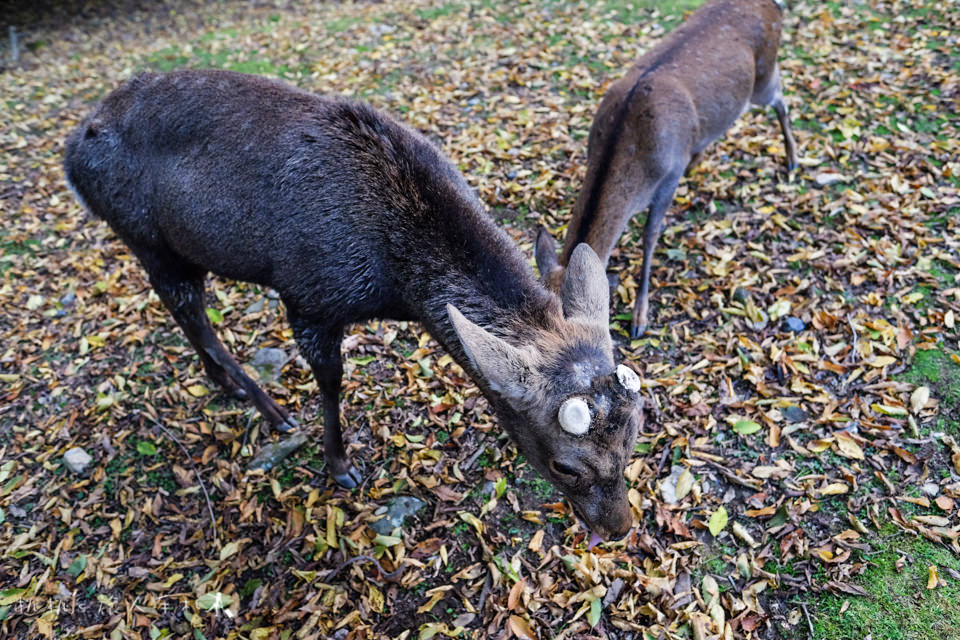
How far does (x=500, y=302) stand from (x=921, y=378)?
3612 millimetres

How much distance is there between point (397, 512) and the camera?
441 centimetres

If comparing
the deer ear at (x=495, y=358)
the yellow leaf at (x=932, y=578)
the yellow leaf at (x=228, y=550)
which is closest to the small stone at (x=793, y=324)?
the yellow leaf at (x=932, y=578)

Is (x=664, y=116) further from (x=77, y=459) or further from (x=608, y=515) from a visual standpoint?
(x=77, y=459)

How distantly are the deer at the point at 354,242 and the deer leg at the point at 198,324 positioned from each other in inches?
2.4

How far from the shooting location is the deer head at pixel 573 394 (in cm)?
292

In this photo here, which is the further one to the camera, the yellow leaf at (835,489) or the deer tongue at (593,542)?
the yellow leaf at (835,489)

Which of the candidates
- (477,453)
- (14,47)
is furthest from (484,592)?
(14,47)

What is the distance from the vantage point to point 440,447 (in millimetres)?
4758

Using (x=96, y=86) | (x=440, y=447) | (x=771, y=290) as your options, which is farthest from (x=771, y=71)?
(x=96, y=86)

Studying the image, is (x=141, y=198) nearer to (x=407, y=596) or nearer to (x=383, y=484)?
(x=383, y=484)

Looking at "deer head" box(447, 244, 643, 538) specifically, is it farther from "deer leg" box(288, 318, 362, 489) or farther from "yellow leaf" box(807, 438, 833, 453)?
"yellow leaf" box(807, 438, 833, 453)

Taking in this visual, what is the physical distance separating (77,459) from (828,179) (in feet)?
24.8

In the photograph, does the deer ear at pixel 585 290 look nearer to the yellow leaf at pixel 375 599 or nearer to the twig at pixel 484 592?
the twig at pixel 484 592

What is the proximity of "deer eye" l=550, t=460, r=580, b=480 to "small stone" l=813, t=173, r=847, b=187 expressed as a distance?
4962 millimetres
